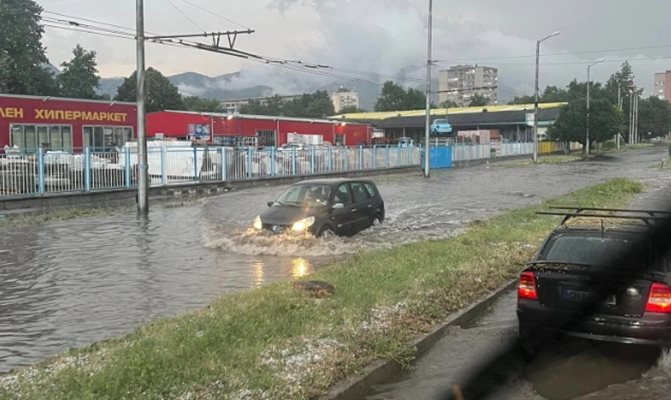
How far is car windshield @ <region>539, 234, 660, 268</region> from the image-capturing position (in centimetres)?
582

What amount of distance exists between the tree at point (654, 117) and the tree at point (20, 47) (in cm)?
10831

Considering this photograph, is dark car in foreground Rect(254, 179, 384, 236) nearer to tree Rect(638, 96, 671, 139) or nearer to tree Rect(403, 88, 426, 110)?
tree Rect(638, 96, 671, 139)

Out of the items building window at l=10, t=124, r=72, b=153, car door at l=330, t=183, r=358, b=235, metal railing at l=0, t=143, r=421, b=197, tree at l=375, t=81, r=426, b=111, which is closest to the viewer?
car door at l=330, t=183, r=358, b=235

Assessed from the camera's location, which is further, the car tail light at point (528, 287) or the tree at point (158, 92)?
the tree at point (158, 92)

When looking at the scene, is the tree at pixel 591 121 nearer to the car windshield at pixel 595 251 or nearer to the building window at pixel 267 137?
the building window at pixel 267 137

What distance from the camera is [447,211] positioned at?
2197cm

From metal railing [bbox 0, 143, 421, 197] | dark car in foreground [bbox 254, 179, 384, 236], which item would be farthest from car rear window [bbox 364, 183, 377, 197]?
metal railing [bbox 0, 143, 421, 197]

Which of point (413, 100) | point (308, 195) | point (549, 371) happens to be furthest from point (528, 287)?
point (413, 100)

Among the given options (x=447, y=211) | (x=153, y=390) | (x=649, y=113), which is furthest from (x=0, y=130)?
(x=649, y=113)

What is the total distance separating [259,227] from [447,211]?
8705 millimetres

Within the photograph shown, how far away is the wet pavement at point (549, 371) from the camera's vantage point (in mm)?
5738

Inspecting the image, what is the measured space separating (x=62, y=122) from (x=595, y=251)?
118 ft

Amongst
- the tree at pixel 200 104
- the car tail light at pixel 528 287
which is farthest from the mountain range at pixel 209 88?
the car tail light at pixel 528 287

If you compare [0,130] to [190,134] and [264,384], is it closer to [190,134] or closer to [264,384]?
[190,134]
